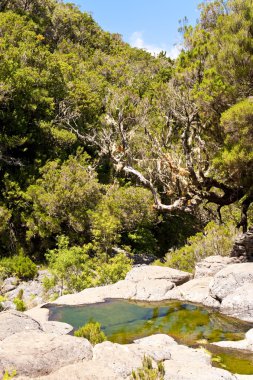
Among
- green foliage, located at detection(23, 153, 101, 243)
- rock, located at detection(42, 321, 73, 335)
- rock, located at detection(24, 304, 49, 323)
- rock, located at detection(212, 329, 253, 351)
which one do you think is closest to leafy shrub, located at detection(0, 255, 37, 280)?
green foliage, located at detection(23, 153, 101, 243)

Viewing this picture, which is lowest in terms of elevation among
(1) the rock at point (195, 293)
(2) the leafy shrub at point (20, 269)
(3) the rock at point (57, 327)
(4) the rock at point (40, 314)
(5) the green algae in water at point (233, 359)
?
(2) the leafy shrub at point (20, 269)

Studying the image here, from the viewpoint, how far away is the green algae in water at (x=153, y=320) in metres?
8.98

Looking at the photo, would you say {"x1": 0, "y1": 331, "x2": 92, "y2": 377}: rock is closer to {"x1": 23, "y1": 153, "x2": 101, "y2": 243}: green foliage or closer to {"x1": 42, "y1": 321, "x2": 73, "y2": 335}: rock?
{"x1": 42, "y1": 321, "x2": 73, "y2": 335}: rock

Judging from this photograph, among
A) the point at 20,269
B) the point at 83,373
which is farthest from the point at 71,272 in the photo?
the point at 83,373

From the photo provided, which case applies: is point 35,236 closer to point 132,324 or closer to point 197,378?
point 132,324

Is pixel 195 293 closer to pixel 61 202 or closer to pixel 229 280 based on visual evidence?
pixel 229 280

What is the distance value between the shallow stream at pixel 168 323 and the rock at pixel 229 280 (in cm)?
64

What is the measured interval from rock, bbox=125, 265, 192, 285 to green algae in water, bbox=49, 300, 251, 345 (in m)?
1.87

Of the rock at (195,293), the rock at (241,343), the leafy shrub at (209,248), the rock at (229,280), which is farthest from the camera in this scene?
→ the leafy shrub at (209,248)

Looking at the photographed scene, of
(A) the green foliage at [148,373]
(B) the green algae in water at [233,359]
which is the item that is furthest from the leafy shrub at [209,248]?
(A) the green foliage at [148,373]

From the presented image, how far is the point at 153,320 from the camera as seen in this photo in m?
10.2

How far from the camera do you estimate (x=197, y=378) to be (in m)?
5.88

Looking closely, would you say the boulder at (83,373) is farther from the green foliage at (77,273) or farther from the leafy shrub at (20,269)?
the leafy shrub at (20,269)

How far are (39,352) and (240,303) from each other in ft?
19.2
